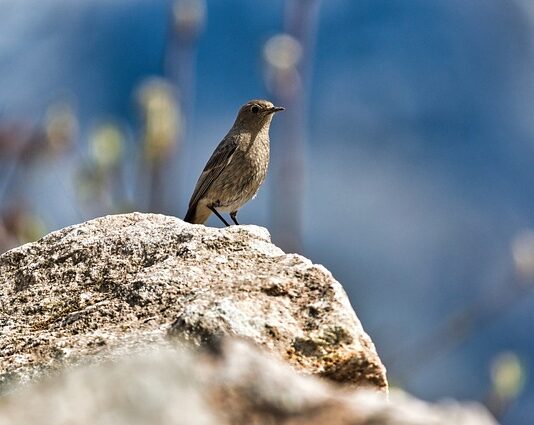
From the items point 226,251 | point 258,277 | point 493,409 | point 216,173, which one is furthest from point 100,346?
point 216,173

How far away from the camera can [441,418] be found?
2.01m

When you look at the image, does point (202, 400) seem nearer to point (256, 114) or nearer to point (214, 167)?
point (214, 167)

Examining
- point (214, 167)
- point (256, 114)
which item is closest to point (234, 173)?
point (214, 167)

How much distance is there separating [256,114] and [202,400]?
8407mm

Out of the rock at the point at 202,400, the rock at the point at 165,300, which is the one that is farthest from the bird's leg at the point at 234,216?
the rock at the point at 202,400

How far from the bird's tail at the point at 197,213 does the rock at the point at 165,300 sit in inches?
205

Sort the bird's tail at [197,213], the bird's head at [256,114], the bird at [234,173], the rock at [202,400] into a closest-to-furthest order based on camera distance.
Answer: the rock at [202,400]
the bird at [234,173]
the bird's tail at [197,213]
the bird's head at [256,114]

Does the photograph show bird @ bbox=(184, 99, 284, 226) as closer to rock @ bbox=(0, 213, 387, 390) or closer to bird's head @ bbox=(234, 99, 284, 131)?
bird's head @ bbox=(234, 99, 284, 131)

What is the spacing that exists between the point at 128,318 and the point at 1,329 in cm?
58

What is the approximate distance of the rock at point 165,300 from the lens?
3158 millimetres

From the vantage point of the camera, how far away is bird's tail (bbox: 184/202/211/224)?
9.77 metres

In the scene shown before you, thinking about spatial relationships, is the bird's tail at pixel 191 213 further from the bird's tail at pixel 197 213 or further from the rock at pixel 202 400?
the rock at pixel 202 400

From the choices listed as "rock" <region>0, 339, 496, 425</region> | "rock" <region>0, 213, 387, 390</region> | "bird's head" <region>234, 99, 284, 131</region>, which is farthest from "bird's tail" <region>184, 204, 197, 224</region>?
"rock" <region>0, 339, 496, 425</region>

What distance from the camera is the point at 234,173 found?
373 inches
